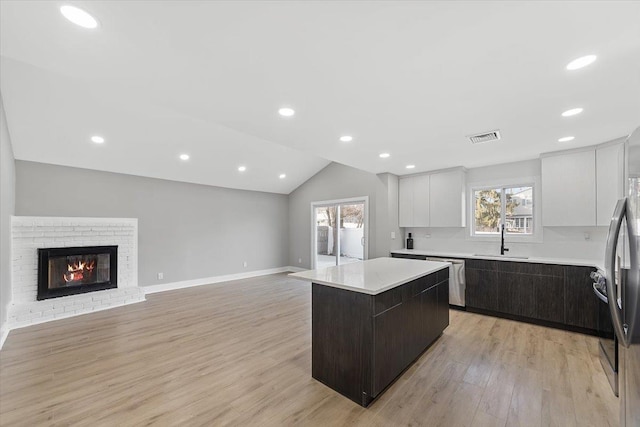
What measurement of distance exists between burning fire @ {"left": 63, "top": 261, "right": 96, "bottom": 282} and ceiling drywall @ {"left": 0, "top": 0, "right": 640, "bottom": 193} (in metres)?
2.06

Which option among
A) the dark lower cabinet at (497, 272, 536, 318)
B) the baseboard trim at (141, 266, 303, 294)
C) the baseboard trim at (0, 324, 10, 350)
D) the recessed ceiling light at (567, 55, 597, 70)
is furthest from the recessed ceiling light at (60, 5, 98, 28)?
the dark lower cabinet at (497, 272, 536, 318)

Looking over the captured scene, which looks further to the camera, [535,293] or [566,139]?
[535,293]

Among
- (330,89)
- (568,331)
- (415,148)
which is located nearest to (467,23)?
(330,89)

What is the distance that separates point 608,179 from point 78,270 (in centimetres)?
791

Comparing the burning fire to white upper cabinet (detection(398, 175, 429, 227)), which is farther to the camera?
white upper cabinet (detection(398, 175, 429, 227))

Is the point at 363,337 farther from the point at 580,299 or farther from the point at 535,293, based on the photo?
the point at 580,299

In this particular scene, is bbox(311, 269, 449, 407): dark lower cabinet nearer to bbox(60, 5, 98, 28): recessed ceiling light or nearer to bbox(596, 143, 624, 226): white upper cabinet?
bbox(60, 5, 98, 28): recessed ceiling light

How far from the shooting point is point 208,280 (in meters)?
6.31

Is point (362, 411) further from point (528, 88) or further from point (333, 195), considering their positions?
point (333, 195)

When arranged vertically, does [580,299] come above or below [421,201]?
below

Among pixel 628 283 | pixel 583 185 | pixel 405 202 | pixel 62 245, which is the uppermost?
pixel 583 185

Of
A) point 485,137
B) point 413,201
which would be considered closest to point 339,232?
point 413,201

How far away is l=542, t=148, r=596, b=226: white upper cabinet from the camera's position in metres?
3.62

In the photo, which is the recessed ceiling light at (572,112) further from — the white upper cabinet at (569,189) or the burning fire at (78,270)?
the burning fire at (78,270)
